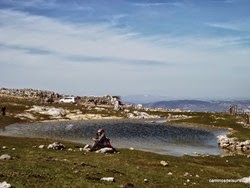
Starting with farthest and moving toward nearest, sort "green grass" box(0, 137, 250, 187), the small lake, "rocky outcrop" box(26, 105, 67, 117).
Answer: "rocky outcrop" box(26, 105, 67, 117) → the small lake → "green grass" box(0, 137, 250, 187)

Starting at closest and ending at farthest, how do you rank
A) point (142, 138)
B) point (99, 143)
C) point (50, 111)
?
point (99, 143) < point (142, 138) < point (50, 111)

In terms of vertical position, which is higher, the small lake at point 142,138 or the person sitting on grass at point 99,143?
the person sitting on grass at point 99,143

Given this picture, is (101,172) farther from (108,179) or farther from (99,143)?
(99,143)

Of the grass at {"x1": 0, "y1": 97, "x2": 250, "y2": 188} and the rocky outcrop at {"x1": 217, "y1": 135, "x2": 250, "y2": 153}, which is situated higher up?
the grass at {"x1": 0, "y1": 97, "x2": 250, "y2": 188}

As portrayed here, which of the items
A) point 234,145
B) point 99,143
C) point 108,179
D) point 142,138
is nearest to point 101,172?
point 108,179

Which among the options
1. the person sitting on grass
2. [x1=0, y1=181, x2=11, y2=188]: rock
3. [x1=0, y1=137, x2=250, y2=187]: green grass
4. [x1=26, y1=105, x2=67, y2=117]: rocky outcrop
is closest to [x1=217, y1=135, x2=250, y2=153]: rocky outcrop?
[x1=0, y1=137, x2=250, y2=187]: green grass

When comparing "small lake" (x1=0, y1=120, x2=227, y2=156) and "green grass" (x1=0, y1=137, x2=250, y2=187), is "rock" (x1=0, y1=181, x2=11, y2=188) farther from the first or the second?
"small lake" (x1=0, y1=120, x2=227, y2=156)

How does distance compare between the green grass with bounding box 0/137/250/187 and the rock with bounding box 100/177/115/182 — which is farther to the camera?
the rock with bounding box 100/177/115/182

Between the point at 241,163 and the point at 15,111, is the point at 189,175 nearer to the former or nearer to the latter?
the point at 241,163

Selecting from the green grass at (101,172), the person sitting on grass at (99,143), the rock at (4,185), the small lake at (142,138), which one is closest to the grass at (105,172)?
the green grass at (101,172)

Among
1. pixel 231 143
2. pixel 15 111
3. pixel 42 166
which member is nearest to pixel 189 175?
pixel 42 166

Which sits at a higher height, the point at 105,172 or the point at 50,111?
the point at 105,172

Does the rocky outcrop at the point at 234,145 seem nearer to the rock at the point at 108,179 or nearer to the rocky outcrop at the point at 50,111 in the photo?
the rock at the point at 108,179

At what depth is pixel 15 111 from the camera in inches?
6791
